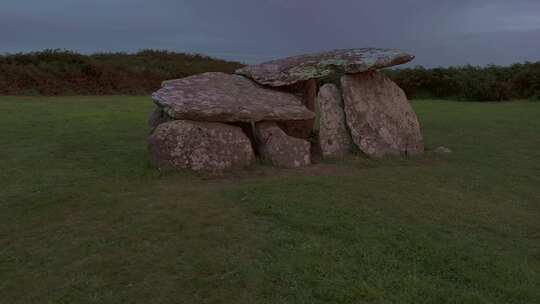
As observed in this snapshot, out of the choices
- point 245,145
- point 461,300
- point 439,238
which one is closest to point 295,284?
point 461,300

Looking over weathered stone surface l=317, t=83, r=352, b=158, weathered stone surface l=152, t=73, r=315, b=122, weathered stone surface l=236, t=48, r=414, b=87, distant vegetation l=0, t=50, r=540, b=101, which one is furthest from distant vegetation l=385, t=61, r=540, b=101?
weathered stone surface l=152, t=73, r=315, b=122

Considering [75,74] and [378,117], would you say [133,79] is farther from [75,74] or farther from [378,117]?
[378,117]

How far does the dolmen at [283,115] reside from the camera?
8.34 meters

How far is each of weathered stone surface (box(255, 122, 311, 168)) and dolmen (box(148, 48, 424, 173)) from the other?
0.05 ft

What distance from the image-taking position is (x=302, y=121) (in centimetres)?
1050

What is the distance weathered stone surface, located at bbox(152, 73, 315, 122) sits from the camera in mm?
8430

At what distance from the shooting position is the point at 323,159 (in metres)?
9.30

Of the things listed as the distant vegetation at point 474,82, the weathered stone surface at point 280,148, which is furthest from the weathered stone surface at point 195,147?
the distant vegetation at point 474,82

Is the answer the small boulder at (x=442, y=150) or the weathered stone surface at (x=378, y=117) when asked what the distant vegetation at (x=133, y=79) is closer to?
the small boulder at (x=442, y=150)

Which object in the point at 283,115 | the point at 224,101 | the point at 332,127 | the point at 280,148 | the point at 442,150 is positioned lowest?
the point at 442,150

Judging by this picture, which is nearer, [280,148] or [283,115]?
[280,148]

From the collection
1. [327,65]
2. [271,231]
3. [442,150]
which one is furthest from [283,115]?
[271,231]

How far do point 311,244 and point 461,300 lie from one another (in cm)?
151

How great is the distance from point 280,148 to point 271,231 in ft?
10.7
